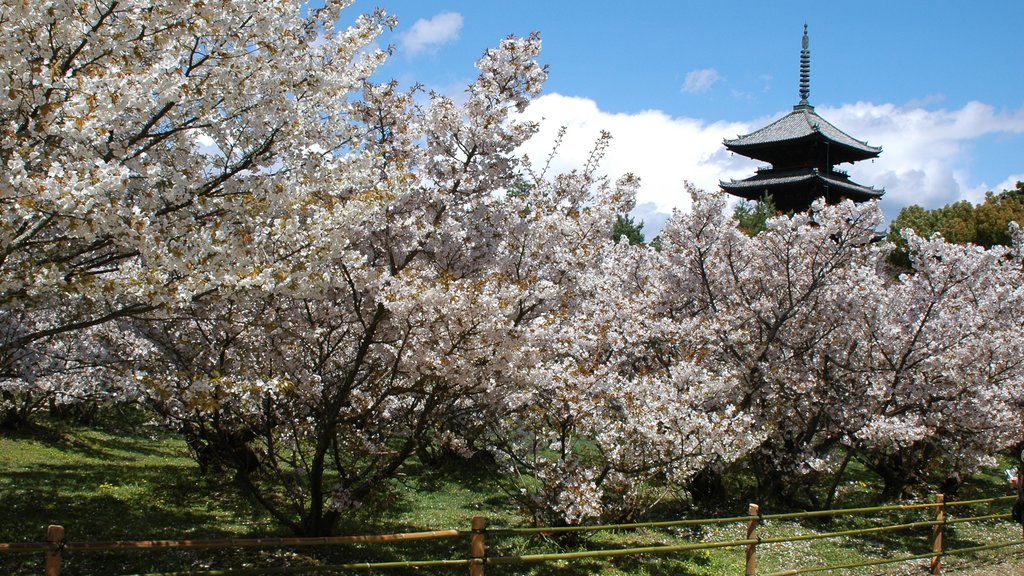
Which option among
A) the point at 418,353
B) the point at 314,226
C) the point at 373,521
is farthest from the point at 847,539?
the point at 314,226

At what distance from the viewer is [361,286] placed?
7.86 meters

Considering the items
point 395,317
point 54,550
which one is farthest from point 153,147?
point 54,550

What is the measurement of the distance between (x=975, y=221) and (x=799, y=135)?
33.8 ft

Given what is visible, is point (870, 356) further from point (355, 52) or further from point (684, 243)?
point (355, 52)

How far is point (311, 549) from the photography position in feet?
31.6

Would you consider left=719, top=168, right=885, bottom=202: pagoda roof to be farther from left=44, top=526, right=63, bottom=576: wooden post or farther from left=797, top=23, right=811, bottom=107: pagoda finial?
left=44, top=526, right=63, bottom=576: wooden post

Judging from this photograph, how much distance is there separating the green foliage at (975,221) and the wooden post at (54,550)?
1507 inches

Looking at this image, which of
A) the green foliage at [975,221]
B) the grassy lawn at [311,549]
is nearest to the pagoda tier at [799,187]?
the green foliage at [975,221]

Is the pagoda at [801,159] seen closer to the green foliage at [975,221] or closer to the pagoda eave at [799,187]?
the pagoda eave at [799,187]

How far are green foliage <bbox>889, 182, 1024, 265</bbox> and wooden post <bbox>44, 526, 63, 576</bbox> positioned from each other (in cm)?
3828

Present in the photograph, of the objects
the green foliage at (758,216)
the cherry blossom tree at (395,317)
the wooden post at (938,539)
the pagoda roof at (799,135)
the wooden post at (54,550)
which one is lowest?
the wooden post at (938,539)

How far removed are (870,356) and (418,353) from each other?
30.0ft

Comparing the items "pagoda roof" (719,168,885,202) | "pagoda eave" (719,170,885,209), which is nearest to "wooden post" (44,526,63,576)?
"pagoda roof" (719,168,885,202)

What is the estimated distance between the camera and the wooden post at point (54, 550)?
16.5ft
